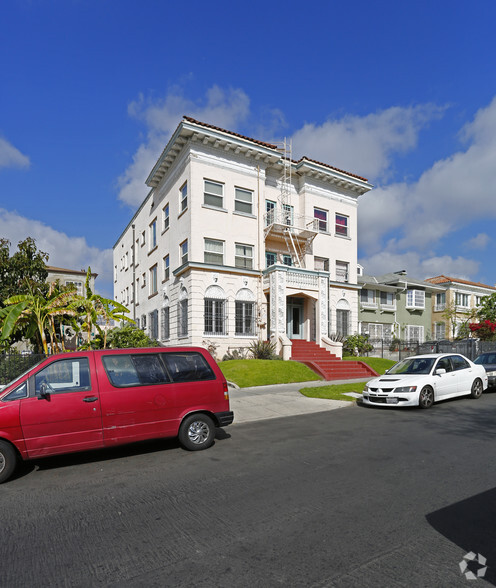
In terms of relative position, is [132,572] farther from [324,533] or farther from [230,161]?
[230,161]

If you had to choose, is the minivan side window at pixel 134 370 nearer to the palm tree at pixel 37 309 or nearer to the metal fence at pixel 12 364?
the metal fence at pixel 12 364

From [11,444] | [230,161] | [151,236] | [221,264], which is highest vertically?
[230,161]

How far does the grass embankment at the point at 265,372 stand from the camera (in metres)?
17.1

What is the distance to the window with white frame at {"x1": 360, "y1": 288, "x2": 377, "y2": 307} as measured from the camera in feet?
118

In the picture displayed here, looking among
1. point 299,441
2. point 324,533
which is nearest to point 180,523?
point 324,533

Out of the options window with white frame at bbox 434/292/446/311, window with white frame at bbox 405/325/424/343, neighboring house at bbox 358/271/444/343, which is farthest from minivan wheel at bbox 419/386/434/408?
window with white frame at bbox 434/292/446/311

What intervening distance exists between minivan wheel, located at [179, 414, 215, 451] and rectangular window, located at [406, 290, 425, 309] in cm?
3569

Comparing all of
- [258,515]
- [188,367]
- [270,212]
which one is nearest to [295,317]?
[270,212]

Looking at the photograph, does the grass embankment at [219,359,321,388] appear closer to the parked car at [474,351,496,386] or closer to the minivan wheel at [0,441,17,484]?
the parked car at [474,351,496,386]

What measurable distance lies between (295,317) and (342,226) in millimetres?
7588

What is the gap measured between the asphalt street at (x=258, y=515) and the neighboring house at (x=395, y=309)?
28.8 meters

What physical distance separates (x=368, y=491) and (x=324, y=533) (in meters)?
1.37

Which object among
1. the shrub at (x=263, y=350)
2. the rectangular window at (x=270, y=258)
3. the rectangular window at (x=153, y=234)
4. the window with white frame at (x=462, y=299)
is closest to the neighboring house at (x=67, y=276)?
the rectangular window at (x=153, y=234)

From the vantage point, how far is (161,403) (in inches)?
281
